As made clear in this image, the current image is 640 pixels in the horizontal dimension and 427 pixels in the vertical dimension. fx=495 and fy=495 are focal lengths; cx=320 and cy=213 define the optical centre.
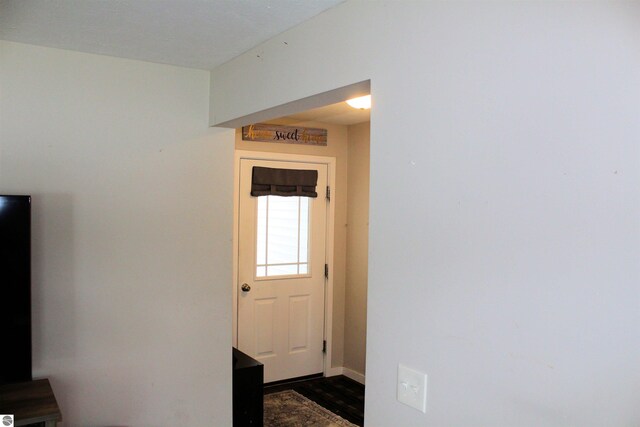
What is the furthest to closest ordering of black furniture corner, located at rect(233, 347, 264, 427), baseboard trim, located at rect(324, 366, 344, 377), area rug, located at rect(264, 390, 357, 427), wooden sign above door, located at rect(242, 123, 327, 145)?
baseboard trim, located at rect(324, 366, 344, 377) < wooden sign above door, located at rect(242, 123, 327, 145) < area rug, located at rect(264, 390, 357, 427) < black furniture corner, located at rect(233, 347, 264, 427)

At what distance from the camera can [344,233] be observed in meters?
4.71

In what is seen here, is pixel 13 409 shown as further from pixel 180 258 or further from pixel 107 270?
pixel 180 258

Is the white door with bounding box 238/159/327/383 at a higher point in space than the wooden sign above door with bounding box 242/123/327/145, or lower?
lower

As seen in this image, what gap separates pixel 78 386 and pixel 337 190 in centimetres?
281

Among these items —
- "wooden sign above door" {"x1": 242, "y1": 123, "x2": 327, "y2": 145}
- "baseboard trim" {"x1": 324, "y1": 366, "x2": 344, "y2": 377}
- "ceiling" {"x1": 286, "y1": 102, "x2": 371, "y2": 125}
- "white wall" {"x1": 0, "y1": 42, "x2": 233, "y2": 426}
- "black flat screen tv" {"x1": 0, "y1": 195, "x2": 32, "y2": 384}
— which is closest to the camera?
"black flat screen tv" {"x1": 0, "y1": 195, "x2": 32, "y2": 384}

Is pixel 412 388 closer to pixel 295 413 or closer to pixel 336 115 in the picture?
pixel 295 413

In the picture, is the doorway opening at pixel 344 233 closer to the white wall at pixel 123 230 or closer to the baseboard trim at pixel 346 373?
the baseboard trim at pixel 346 373

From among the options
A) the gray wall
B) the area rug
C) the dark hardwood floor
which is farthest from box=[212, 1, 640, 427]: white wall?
the gray wall

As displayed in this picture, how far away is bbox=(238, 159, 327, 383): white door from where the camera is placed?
4.24 meters

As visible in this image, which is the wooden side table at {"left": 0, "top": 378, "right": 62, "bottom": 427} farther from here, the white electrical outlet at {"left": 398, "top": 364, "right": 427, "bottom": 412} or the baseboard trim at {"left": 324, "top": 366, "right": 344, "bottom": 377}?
the baseboard trim at {"left": 324, "top": 366, "right": 344, "bottom": 377}

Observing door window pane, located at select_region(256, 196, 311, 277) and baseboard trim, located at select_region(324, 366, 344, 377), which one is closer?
door window pane, located at select_region(256, 196, 311, 277)

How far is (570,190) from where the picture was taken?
1.04 m

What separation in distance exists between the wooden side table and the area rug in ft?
6.16

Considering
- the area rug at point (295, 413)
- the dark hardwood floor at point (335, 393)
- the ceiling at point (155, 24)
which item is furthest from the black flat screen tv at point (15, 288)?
the dark hardwood floor at point (335, 393)
